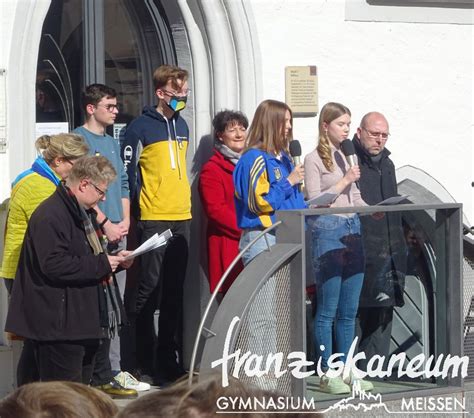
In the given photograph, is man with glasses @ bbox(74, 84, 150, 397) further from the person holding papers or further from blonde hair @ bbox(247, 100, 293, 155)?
the person holding papers

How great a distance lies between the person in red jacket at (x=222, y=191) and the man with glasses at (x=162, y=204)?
0.15m

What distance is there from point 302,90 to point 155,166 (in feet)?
4.18

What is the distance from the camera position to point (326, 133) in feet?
21.4

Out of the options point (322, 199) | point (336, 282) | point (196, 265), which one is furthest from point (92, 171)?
point (196, 265)

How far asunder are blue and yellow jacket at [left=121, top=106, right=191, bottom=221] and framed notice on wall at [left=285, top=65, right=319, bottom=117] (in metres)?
0.98

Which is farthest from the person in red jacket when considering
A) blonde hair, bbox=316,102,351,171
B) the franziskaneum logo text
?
the franziskaneum logo text

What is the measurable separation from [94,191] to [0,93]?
4.92 ft

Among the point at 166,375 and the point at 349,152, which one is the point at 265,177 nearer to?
the point at 349,152

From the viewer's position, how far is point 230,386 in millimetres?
2031

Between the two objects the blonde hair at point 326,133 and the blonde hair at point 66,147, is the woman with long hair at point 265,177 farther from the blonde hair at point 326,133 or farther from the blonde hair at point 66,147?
the blonde hair at point 66,147

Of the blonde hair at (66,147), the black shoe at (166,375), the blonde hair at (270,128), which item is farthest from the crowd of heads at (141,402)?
the black shoe at (166,375)

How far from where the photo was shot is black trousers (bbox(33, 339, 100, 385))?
5.24 m

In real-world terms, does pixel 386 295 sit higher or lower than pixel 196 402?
lower

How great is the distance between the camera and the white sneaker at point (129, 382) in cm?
633
